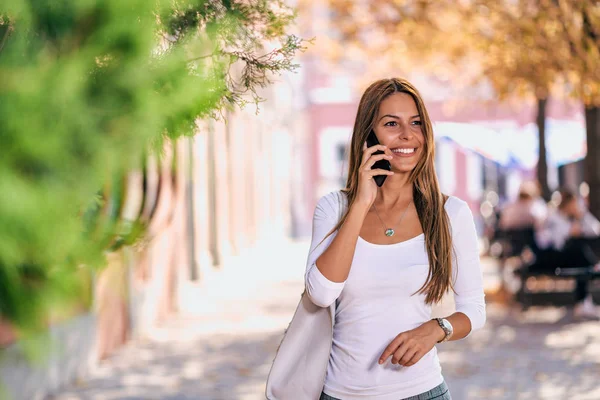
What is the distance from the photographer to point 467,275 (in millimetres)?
2803

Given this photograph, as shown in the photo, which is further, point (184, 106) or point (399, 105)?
point (399, 105)

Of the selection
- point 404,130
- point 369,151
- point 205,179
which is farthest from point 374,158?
point 205,179

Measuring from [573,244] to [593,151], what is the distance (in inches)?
77.2

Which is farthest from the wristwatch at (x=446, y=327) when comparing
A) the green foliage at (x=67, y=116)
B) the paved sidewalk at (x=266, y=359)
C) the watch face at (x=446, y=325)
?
the paved sidewalk at (x=266, y=359)

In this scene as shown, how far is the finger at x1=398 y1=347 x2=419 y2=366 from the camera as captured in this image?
260 cm

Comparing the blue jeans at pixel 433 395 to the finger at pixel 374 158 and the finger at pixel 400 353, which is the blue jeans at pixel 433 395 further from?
the finger at pixel 374 158

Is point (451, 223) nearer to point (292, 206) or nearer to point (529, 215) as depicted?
point (529, 215)

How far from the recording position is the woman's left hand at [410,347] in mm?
2604

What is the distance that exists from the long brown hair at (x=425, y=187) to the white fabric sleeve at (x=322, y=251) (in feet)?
0.13

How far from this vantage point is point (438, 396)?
2793mm

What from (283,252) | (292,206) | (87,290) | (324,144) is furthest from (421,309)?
(324,144)

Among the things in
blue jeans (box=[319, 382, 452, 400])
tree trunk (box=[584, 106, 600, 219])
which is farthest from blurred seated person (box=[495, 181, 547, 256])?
blue jeans (box=[319, 382, 452, 400])

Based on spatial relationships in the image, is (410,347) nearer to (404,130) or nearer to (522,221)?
(404,130)

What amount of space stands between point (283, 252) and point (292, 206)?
9.09m
